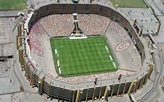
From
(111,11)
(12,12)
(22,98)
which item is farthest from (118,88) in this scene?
(12,12)

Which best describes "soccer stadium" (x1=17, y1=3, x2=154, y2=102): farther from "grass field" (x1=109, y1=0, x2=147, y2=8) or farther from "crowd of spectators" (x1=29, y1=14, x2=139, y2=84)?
"grass field" (x1=109, y1=0, x2=147, y2=8)

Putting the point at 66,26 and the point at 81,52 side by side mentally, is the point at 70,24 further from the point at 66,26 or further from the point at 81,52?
the point at 81,52

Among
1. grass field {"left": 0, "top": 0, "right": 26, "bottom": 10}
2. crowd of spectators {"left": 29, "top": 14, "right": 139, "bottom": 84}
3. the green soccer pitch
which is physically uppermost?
grass field {"left": 0, "top": 0, "right": 26, "bottom": 10}

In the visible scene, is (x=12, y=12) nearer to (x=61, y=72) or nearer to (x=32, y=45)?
(x=32, y=45)

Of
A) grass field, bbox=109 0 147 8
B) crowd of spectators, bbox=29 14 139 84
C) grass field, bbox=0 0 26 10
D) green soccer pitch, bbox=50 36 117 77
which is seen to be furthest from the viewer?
grass field, bbox=109 0 147 8

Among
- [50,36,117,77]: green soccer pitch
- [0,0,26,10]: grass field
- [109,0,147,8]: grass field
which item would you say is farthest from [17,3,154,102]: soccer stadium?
[109,0,147,8]: grass field

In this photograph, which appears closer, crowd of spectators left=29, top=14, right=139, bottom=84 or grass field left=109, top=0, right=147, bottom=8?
crowd of spectators left=29, top=14, right=139, bottom=84

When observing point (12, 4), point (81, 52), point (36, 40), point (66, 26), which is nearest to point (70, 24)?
point (66, 26)

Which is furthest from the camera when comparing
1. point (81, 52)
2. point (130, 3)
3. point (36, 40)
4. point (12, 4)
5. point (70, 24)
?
point (130, 3)
